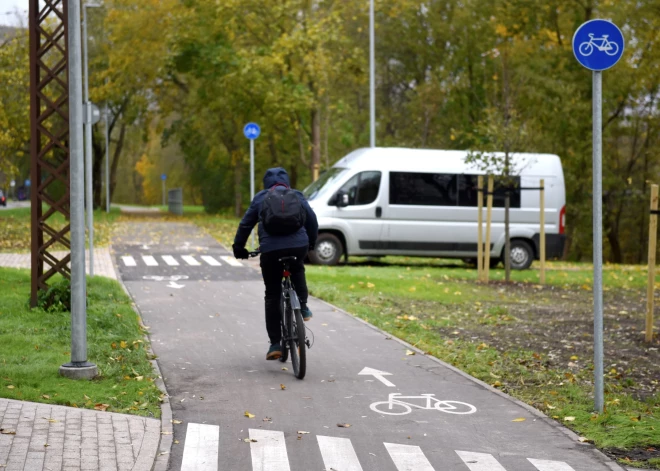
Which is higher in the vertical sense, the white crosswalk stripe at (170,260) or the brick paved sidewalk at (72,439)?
the brick paved sidewalk at (72,439)

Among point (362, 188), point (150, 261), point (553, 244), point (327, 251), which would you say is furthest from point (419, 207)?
point (150, 261)

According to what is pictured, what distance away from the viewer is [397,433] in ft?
23.5

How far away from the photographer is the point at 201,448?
657 centimetres

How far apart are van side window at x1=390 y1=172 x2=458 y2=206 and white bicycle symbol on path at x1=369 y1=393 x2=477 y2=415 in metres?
14.0

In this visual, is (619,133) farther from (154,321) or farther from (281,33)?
(154,321)

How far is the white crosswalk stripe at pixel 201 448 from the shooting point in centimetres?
618

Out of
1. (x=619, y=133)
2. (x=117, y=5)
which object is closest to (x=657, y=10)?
(x=619, y=133)

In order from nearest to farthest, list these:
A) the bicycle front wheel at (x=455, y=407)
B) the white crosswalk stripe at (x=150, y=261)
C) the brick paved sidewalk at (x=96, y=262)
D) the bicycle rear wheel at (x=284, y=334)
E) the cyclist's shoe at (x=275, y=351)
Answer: the bicycle front wheel at (x=455, y=407), the bicycle rear wheel at (x=284, y=334), the cyclist's shoe at (x=275, y=351), the brick paved sidewalk at (x=96, y=262), the white crosswalk stripe at (x=150, y=261)

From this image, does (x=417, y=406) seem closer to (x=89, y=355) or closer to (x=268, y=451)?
(x=268, y=451)

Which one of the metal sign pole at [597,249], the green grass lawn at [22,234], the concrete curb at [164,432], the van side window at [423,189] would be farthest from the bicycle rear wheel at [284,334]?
the green grass lawn at [22,234]

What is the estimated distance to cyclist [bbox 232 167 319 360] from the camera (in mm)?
9039

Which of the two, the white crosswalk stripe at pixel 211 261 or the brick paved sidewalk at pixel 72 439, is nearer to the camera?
the brick paved sidewalk at pixel 72 439

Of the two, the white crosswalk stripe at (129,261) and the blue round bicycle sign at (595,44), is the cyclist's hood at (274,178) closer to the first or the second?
the blue round bicycle sign at (595,44)

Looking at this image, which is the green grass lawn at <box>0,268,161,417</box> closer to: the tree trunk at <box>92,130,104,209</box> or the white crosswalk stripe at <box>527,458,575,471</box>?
the white crosswalk stripe at <box>527,458,575,471</box>
